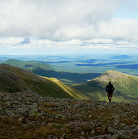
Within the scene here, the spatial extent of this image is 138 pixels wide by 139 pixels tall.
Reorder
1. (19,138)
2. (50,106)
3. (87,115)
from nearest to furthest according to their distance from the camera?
(19,138) < (87,115) < (50,106)

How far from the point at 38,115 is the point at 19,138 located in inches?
276

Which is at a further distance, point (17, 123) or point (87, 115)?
point (87, 115)

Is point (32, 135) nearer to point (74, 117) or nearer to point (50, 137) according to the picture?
point (50, 137)

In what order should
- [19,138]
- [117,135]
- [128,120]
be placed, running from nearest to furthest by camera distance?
[19,138] → [117,135] → [128,120]

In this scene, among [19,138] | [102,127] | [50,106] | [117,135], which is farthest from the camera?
[50,106]

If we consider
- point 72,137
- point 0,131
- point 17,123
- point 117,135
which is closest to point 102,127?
point 117,135

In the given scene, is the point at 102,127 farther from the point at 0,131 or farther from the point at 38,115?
the point at 0,131

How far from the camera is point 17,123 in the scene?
17.3 metres

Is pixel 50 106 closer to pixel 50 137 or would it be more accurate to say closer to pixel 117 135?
pixel 50 137

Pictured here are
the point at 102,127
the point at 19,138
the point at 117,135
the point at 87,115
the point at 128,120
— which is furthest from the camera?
the point at 87,115

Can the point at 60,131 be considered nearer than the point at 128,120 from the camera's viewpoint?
Yes

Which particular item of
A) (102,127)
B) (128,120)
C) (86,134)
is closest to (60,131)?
(86,134)

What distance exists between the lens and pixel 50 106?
2748 centimetres

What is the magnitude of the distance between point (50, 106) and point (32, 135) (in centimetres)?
1310
